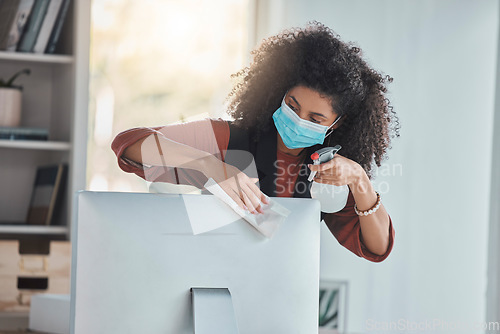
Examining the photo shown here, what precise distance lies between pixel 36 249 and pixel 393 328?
5.11 ft

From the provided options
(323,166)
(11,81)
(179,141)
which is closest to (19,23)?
(11,81)

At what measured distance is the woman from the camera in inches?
59.3

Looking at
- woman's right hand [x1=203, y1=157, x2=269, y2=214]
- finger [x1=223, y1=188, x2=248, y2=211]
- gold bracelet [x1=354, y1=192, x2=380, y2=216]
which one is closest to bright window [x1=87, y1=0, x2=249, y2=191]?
gold bracelet [x1=354, y1=192, x2=380, y2=216]

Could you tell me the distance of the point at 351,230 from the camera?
1596 mm

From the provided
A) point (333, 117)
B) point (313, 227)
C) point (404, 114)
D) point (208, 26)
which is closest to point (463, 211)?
point (404, 114)

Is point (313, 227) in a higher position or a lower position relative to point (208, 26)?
lower

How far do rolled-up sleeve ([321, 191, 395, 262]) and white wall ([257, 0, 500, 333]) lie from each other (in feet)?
3.06

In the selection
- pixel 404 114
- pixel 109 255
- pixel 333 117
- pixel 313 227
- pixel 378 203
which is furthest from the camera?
pixel 404 114

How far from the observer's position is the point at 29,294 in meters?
2.18

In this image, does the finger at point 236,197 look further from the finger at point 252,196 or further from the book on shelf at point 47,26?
the book on shelf at point 47,26

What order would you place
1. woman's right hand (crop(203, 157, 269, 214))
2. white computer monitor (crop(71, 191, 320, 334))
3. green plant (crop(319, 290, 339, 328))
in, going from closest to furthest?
white computer monitor (crop(71, 191, 320, 334)) < woman's right hand (crop(203, 157, 269, 214)) < green plant (crop(319, 290, 339, 328))

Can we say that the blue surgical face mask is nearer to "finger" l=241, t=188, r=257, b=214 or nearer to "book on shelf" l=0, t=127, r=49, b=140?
"finger" l=241, t=188, r=257, b=214

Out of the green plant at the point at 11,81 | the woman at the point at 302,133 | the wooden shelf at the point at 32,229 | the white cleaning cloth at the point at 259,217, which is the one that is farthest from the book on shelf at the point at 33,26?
the white cleaning cloth at the point at 259,217

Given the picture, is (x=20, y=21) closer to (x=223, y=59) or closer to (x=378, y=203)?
(x=223, y=59)
